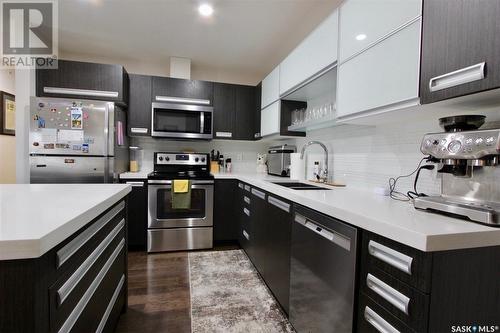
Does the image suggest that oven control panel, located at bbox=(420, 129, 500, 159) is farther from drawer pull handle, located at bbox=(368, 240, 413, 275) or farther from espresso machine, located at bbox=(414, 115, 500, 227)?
drawer pull handle, located at bbox=(368, 240, 413, 275)

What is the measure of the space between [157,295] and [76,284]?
4.11ft

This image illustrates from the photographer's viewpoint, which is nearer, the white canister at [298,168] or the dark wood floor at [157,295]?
the dark wood floor at [157,295]

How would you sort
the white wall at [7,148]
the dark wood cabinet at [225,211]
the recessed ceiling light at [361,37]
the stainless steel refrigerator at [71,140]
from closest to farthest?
1. the recessed ceiling light at [361,37]
2. the stainless steel refrigerator at [71,140]
3. the dark wood cabinet at [225,211]
4. the white wall at [7,148]

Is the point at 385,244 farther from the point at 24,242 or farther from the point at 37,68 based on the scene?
the point at 37,68

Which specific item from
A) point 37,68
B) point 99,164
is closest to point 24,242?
point 99,164

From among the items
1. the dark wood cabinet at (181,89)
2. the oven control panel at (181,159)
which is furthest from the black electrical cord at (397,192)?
the dark wood cabinet at (181,89)

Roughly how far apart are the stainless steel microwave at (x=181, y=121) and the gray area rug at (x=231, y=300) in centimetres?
151

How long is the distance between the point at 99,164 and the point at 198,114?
1.26 m

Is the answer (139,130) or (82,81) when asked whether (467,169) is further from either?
(82,81)

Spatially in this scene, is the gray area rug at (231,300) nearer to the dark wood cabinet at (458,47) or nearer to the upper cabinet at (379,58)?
the upper cabinet at (379,58)

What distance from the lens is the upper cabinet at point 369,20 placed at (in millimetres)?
1134

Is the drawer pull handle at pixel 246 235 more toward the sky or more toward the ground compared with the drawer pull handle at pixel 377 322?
more toward the ground

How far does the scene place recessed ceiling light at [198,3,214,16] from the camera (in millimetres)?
2107

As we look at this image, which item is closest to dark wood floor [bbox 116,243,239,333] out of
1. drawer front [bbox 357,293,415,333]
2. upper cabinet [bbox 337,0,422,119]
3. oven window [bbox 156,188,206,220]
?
oven window [bbox 156,188,206,220]
